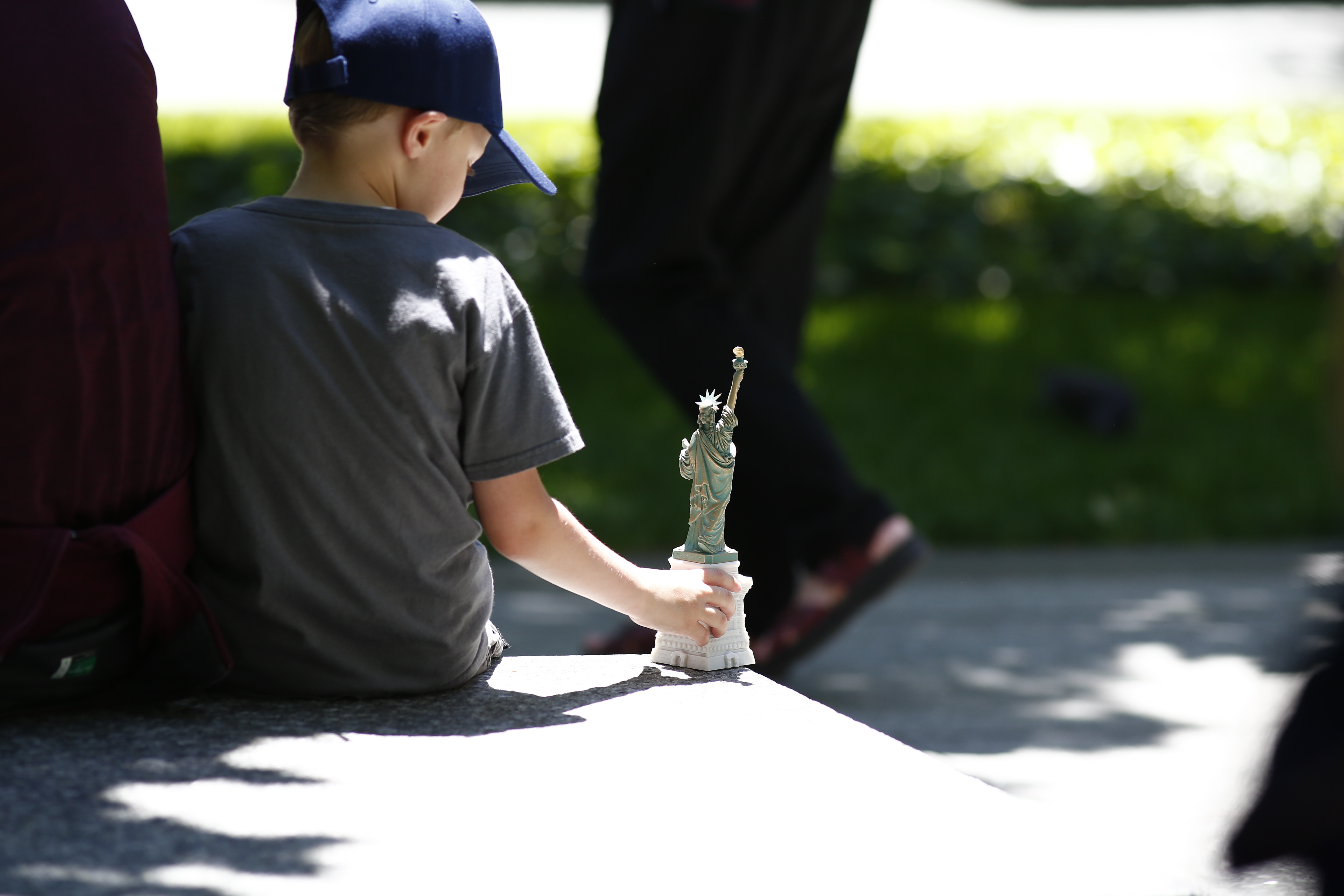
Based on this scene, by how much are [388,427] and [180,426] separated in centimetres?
31

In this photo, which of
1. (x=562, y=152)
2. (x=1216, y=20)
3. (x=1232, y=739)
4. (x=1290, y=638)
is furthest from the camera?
(x=1216, y=20)

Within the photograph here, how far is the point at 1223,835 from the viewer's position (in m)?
1.61

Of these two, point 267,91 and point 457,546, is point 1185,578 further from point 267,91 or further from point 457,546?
point 267,91

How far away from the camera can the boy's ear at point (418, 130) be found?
242cm

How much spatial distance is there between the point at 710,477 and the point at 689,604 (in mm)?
219

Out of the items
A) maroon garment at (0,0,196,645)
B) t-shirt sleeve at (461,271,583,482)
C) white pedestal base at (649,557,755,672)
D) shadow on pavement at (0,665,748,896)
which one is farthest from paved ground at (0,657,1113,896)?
t-shirt sleeve at (461,271,583,482)

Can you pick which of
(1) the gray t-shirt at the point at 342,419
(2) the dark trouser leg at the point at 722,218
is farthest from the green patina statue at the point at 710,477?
(2) the dark trouser leg at the point at 722,218

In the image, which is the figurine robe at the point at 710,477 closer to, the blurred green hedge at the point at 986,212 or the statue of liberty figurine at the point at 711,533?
the statue of liberty figurine at the point at 711,533

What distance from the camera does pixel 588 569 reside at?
8.42ft

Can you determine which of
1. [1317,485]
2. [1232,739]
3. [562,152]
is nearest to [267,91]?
[562,152]

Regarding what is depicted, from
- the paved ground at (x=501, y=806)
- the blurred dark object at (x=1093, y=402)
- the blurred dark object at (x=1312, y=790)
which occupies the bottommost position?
the blurred dark object at (x=1093, y=402)

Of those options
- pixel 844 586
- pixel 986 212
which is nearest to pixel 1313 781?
pixel 844 586

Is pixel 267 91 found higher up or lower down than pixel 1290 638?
higher up

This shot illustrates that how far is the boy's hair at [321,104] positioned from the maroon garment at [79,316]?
22 cm
